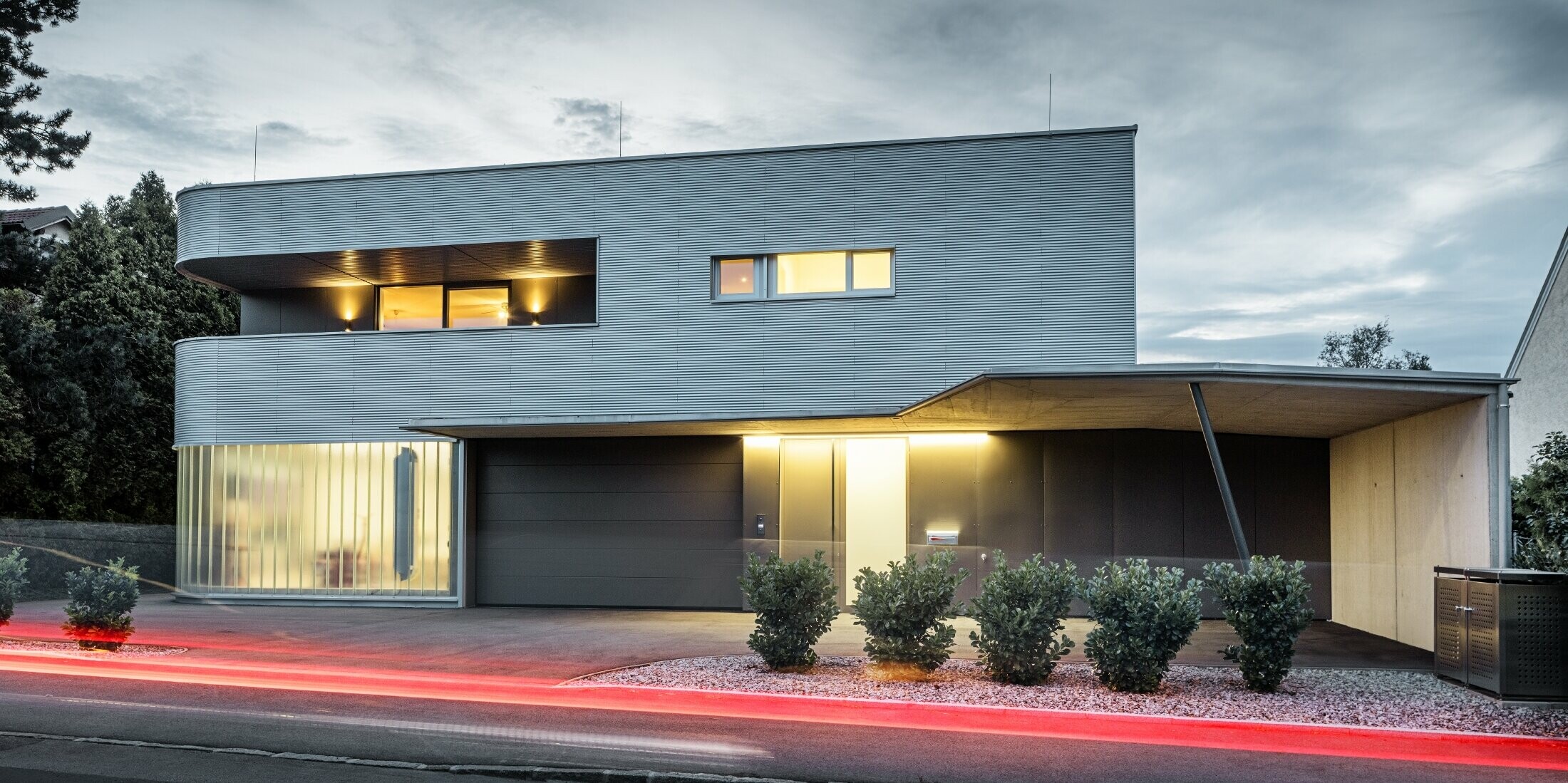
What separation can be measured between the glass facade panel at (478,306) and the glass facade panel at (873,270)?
21.6 feet

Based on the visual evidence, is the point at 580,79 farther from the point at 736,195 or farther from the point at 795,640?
the point at 795,640

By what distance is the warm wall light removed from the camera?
16.5 m

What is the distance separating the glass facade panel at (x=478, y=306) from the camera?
19812 millimetres

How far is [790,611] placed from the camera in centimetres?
1059

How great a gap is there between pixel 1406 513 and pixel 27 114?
1012 inches

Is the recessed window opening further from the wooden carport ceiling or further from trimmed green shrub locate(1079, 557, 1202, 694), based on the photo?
trimmed green shrub locate(1079, 557, 1202, 694)

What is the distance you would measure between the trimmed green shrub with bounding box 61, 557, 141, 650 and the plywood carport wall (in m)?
14.4

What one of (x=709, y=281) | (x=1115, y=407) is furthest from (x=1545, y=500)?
(x=709, y=281)

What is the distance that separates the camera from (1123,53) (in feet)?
52.1

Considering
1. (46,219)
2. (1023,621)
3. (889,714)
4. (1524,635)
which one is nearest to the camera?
(889,714)

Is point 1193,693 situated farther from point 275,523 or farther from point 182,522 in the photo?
point 182,522

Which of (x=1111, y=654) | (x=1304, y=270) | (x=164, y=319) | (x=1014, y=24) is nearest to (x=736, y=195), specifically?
(x=1014, y=24)

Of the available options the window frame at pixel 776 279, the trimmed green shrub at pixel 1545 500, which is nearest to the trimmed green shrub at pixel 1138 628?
the trimmed green shrub at pixel 1545 500

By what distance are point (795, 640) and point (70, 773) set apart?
5.80 meters
